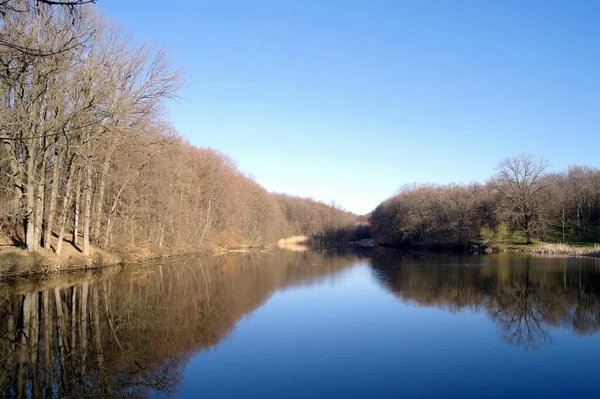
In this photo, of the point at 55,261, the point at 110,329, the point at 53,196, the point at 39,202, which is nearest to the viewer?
the point at 110,329

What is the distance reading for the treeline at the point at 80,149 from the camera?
19141 mm

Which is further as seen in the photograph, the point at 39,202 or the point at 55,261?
the point at 55,261

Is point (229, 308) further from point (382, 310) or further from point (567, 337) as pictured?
point (567, 337)

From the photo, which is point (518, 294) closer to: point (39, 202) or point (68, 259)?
point (39, 202)

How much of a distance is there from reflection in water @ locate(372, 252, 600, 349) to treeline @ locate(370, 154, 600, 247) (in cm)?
2758

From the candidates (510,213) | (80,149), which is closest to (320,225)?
(510,213)

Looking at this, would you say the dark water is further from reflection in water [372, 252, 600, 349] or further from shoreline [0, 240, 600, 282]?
shoreline [0, 240, 600, 282]

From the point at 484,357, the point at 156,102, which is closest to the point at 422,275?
the point at 484,357

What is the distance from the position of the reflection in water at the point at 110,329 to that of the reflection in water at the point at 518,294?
7.58 meters

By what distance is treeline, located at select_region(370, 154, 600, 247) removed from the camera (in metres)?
57.9

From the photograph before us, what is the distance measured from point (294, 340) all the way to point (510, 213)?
50606mm

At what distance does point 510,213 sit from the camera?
5559 cm

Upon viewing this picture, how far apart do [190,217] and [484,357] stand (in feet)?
121

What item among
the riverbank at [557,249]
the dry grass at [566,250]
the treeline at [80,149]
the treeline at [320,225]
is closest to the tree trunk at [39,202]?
the treeline at [80,149]
